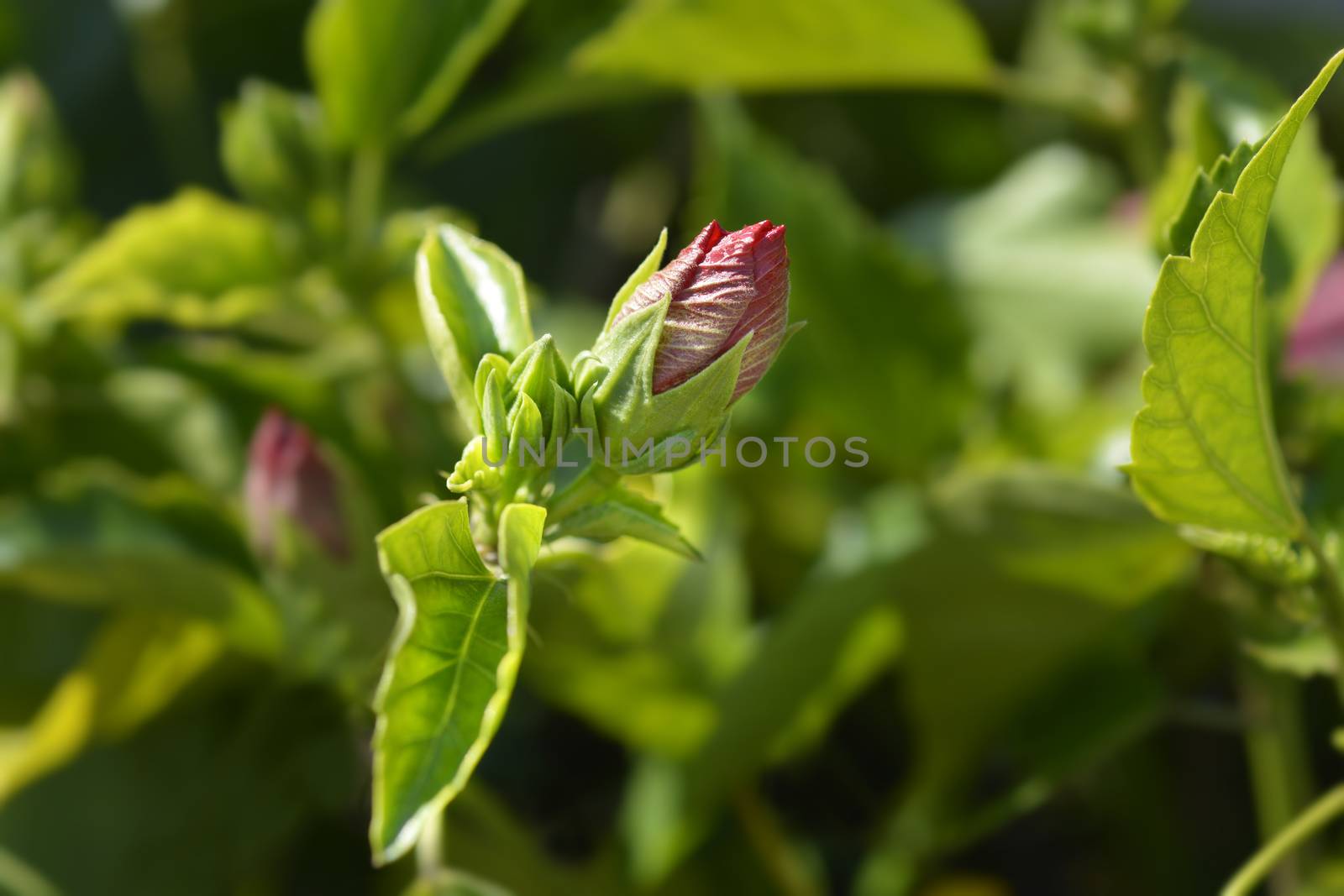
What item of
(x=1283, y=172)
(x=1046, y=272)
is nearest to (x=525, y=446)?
(x=1283, y=172)

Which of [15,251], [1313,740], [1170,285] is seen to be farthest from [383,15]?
[1313,740]

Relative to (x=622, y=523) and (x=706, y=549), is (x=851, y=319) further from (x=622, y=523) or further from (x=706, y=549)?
(x=622, y=523)

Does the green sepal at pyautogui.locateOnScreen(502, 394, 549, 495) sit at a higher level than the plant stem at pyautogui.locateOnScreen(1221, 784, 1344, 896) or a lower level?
higher

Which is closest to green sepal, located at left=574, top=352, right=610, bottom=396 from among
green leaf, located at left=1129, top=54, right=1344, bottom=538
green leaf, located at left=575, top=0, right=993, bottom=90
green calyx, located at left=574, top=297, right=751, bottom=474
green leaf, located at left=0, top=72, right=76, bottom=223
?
green calyx, located at left=574, top=297, right=751, bottom=474

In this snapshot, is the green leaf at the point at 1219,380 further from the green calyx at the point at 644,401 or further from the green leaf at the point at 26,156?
the green leaf at the point at 26,156

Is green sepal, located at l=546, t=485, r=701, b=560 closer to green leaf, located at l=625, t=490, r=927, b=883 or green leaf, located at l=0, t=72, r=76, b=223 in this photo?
green leaf, located at l=625, t=490, r=927, b=883
